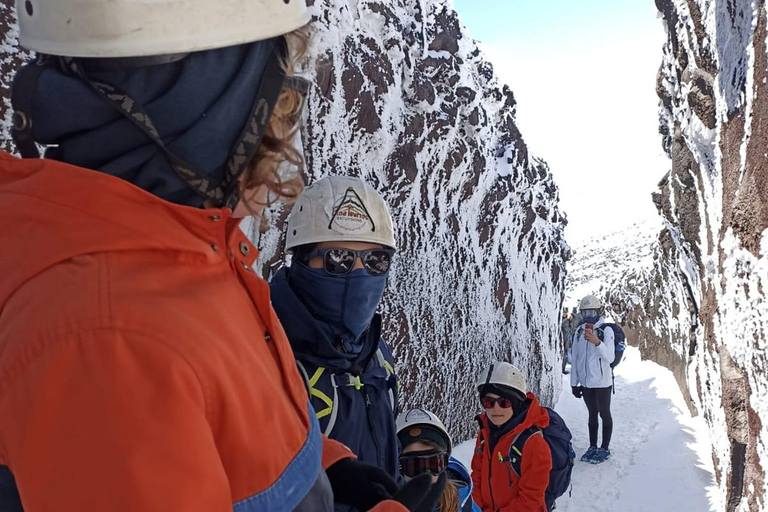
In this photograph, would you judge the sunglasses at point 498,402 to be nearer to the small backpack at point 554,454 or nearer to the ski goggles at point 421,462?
the small backpack at point 554,454

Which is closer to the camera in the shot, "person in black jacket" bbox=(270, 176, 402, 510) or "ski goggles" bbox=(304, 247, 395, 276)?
"person in black jacket" bbox=(270, 176, 402, 510)

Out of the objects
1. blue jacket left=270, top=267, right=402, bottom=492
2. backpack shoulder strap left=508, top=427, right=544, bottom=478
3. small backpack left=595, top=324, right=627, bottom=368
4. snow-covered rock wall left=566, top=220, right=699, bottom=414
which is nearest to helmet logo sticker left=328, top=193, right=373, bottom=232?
blue jacket left=270, top=267, right=402, bottom=492

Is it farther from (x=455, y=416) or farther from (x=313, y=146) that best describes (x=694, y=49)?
(x=455, y=416)

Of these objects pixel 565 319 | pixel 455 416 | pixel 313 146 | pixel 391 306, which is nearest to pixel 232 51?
pixel 313 146

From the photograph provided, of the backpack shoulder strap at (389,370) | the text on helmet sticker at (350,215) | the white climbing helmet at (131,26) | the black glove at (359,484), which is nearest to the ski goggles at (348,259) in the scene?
the text on helmet sticker at (350,215)

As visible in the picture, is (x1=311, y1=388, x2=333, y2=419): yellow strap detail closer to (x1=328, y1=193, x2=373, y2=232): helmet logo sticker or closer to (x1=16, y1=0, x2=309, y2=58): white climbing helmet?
(x1=328, y1=193, x2=373, y2=232): helmet logo sticker

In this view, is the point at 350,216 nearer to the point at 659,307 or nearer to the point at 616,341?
the point at 616,341

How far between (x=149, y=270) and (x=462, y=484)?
2701 mm

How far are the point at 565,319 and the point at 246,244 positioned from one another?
14.2m

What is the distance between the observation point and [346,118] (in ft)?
16.2

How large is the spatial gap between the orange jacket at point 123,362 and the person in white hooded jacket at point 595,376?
23.2 feet

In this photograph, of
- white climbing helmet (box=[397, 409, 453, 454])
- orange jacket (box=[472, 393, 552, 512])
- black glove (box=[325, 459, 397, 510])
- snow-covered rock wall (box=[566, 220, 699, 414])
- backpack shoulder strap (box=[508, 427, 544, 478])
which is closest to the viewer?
black glove (box=[325, 459, 397, 510])

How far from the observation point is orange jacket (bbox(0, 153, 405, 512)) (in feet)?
1.83

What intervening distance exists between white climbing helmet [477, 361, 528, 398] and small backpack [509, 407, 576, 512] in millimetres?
445
